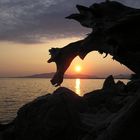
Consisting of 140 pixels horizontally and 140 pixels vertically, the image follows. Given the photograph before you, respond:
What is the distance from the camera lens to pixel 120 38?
8.78 metres

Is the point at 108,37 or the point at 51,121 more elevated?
the point at 108,37

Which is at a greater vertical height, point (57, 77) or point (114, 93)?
point (57, 77)

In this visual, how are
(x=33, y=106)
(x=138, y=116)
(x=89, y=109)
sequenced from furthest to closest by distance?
(x=89, y=109) < (x=33, y=106) < (x=138, y=116)

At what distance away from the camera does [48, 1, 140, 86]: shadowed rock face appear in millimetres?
8617

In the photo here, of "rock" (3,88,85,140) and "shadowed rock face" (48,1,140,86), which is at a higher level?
"shadowed rock face" (48,1,140,86)

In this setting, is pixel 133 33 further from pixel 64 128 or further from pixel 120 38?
pixel 64 128

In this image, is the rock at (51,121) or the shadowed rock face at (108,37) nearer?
the shadowed rock face at (108,37)

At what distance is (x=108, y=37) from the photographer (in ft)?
29.1

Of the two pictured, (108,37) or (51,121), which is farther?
(51,121)

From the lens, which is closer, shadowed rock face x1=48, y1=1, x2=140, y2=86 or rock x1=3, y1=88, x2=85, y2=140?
shadowed rock face x1=48, y1=1, x2=140, y2=86

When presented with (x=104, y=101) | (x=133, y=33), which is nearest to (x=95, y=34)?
(x=133, y=33)

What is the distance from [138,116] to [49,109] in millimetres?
9249

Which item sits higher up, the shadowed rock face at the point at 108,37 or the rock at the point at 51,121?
the shadowed rock face at the point at 108,37

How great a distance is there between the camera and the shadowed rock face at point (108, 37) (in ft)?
28.3
